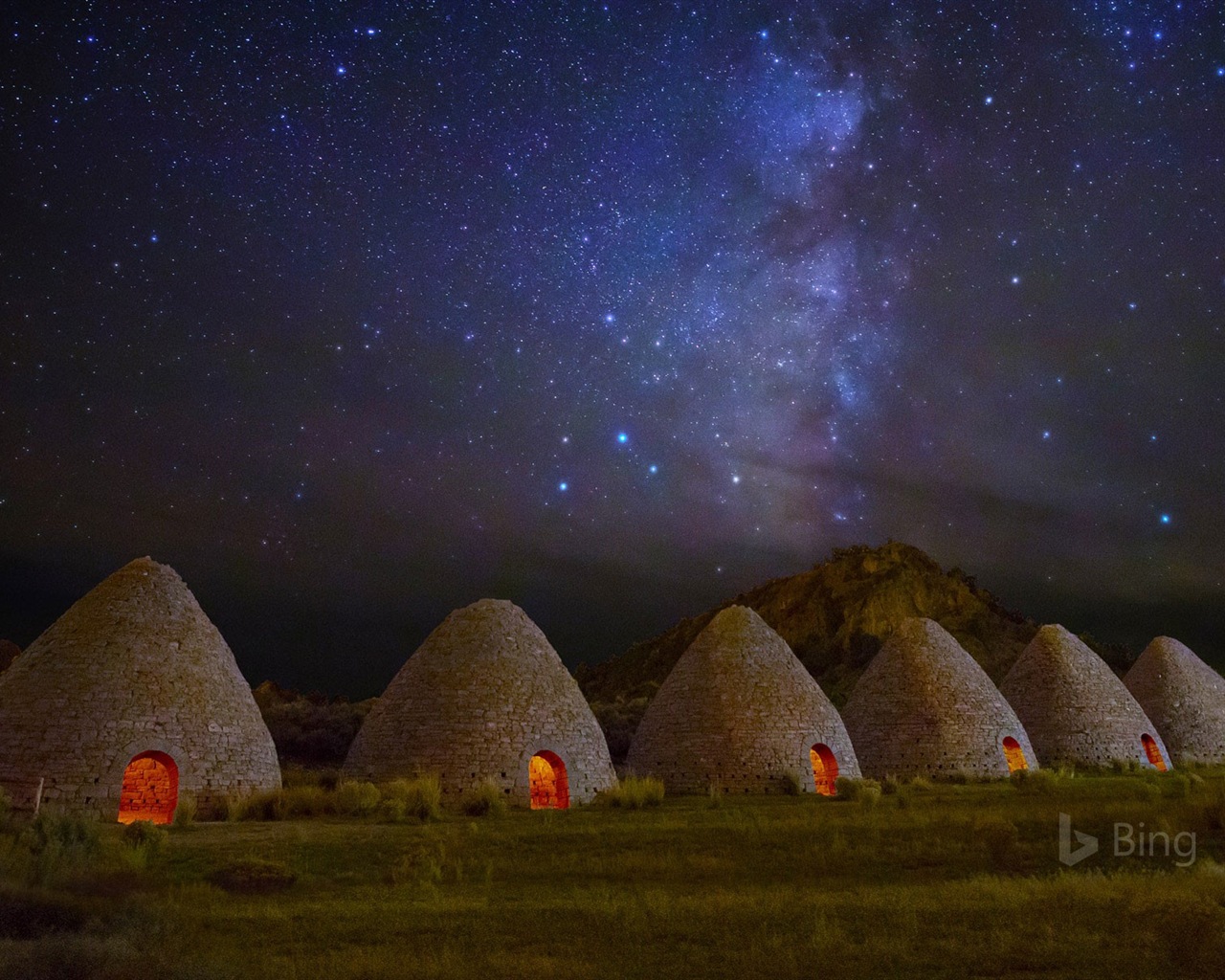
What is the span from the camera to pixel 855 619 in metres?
67.1

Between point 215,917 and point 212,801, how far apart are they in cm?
528

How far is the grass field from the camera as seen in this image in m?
6.87

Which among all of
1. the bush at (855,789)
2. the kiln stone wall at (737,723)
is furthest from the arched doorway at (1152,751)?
the bush at (855,789)

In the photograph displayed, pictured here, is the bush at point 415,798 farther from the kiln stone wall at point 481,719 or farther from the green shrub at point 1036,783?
the green shrub at point 1036,783

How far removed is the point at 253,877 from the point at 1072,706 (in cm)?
2232

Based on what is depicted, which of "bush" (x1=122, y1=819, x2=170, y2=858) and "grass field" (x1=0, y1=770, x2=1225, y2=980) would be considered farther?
"bush" (x1=122, y1=819, x2=170, y2=858)

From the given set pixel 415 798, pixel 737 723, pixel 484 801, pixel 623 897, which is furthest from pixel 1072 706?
pixel 623 897

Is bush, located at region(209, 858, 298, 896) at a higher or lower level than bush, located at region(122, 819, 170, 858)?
lower

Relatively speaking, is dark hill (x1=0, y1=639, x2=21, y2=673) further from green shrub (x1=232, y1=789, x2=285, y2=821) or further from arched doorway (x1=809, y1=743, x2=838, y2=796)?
arched doorway (x1=809, y1=743, x2=838, y2=796)

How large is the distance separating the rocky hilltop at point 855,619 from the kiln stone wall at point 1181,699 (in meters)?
27.0

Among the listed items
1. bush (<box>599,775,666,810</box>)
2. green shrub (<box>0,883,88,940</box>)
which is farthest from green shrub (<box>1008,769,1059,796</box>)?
green shrub (<box>0,883,88,940</box>)

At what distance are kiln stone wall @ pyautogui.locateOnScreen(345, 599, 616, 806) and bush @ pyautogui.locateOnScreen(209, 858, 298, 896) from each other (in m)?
4.98

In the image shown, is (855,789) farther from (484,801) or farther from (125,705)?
(125,705)

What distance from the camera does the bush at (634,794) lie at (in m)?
14.7
